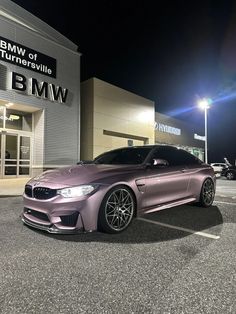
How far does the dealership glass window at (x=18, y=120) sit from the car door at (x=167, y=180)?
1252 centimetres

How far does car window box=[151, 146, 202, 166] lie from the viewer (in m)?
5.48

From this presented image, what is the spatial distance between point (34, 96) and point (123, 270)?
14.0m

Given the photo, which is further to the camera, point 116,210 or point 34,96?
point 34,96

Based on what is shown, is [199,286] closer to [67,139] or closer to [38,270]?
[38,270]

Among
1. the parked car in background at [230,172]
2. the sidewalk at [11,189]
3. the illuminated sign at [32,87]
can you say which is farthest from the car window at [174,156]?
the parked car in background at [230,172]

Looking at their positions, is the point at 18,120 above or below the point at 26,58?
below

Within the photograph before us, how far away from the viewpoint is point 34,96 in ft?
49.9

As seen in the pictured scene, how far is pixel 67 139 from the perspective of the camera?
1698cm

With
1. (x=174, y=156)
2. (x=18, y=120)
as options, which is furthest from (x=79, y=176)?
(x=18, y=120)

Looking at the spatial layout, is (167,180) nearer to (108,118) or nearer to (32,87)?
(32,87)

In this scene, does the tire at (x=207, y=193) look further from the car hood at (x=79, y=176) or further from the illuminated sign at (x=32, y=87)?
the illuminated sign at (x=32, y=87)

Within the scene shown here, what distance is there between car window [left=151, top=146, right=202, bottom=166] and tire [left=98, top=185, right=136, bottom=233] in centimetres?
125

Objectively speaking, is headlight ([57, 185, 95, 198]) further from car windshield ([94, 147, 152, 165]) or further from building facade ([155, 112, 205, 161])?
building facade ([155, 112, 205, 161])

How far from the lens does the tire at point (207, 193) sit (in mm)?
6112
